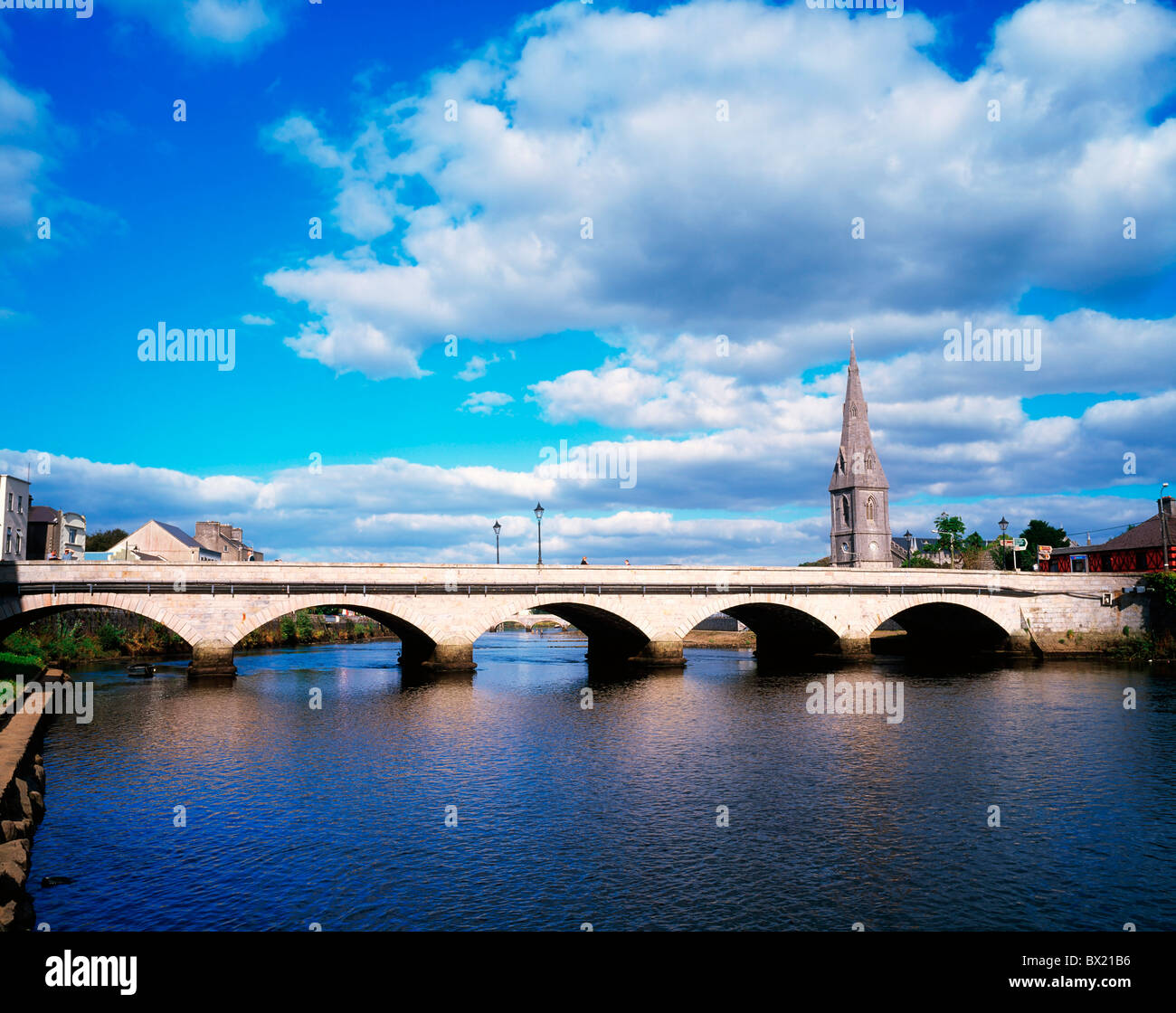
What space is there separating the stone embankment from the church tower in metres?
96.9

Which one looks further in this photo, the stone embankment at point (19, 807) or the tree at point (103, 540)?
the tree at point (103, 540)

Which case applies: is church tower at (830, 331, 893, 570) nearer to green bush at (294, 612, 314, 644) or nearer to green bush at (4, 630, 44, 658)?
green bush at (294, 612, 314, 644)

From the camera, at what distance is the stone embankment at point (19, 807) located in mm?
12102

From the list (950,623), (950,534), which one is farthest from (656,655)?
(950,534)

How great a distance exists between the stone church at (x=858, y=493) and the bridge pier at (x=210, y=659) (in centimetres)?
8079

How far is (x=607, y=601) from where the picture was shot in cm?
5128

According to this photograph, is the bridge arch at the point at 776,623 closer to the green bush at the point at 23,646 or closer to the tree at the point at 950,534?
the green bush at the point at 23,646

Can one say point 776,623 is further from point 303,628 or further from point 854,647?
point 303,628

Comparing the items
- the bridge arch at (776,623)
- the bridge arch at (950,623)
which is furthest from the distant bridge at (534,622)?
the bridge arch at (950,623)

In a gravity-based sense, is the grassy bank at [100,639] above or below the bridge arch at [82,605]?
below

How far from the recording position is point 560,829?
56.3 feet

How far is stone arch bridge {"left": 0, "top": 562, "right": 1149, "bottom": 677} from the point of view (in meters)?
43.1

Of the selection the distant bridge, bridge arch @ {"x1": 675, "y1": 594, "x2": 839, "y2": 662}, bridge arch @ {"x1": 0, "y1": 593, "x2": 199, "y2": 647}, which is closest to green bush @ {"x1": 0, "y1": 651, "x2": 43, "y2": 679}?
bridge arch @ {"x1": 0, "y1": 593, "x2": 199, "y2": 647}

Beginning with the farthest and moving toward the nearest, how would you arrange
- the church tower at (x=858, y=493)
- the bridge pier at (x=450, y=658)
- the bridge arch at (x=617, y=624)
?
the church tower at (x=858, y=493), the bridge arch at (x=617, y=624), the bridge pier at (x=450, y=658)
